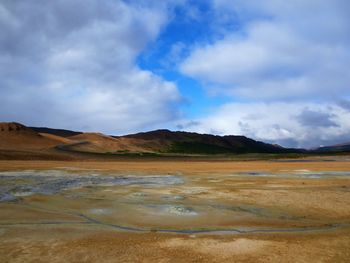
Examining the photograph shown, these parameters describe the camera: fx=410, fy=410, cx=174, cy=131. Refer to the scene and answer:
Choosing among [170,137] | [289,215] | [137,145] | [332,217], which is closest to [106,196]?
[289,215]

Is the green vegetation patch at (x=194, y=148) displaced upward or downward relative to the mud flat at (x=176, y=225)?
upward

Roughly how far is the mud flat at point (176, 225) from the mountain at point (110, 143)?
143 ft

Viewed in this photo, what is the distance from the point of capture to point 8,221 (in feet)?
41.4

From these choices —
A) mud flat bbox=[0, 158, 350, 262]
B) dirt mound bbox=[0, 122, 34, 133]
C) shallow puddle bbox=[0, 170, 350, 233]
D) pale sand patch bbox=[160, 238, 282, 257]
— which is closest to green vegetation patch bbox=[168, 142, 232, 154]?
dirt mound bbox=[0, 122, 34, 133]

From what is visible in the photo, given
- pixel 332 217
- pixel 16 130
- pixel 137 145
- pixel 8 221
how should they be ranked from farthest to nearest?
pixel 137 145 → pixel 16 130 → pixel 332 217 → pixel 8 221

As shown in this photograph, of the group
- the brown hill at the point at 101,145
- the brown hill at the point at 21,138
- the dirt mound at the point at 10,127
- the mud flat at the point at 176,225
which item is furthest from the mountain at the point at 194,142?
the mud flat at the point at 176,225

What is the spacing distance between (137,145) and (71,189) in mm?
92169

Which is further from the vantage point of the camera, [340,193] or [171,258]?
[340,193]

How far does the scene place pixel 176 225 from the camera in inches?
482

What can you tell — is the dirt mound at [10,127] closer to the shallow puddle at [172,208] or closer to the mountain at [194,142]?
the mountain at [194,142]

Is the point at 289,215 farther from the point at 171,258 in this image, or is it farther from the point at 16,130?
the point at 16,130

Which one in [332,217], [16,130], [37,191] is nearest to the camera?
[332,217]

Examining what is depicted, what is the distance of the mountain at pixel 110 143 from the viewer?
77000 mm

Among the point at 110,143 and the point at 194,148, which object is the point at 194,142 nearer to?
the point at 194,148
